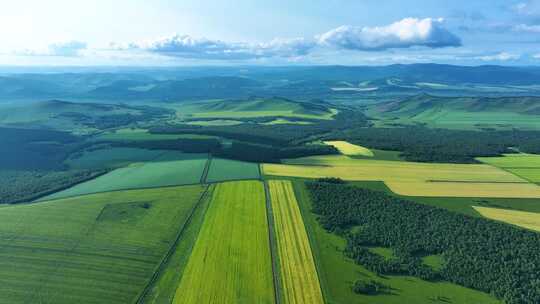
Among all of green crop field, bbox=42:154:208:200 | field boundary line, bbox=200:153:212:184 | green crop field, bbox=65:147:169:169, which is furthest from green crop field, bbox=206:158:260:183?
green crop field, bbox=65:147:169:169

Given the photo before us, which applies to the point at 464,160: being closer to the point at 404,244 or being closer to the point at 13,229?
the point at 404,244

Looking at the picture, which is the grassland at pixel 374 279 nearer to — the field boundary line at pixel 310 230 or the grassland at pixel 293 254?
the field boundary line at pixel 310 230

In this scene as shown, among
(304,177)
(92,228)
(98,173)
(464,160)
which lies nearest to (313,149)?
(304,177)

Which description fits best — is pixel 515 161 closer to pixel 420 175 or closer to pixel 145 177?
pixel 420 175

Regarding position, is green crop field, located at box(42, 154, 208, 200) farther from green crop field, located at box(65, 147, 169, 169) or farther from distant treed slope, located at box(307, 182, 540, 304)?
distant treed slope, located at box(307, 182, 540, 304)

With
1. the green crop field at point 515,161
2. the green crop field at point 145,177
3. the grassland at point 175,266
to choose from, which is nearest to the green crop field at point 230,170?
the green crop field at point 145,177
